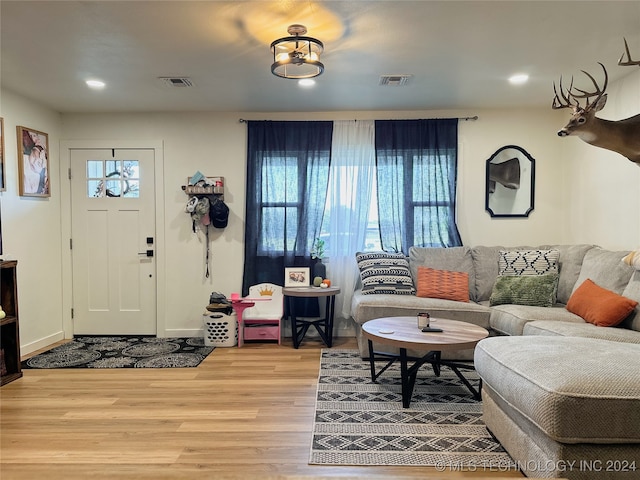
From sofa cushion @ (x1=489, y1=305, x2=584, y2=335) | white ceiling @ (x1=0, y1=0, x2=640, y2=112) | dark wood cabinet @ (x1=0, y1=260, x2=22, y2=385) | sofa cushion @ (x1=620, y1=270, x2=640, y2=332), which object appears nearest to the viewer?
white ceiling @ (x1=0, y1=0, x2=640, y2=112)

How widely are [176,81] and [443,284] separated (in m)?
3.01

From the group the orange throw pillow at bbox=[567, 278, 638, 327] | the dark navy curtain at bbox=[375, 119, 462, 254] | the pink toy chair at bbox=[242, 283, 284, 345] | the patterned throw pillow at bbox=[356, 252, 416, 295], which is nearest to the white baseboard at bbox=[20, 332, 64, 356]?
the pink toy chair at bbox=[242, 283, 284, 345]

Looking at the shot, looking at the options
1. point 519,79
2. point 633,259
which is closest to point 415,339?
point 633,259

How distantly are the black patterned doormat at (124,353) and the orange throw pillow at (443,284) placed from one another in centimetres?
216

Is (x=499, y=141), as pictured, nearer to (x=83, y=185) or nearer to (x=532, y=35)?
(x=532, y=35)

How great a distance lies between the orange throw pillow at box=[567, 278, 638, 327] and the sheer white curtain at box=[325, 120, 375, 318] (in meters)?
2.11

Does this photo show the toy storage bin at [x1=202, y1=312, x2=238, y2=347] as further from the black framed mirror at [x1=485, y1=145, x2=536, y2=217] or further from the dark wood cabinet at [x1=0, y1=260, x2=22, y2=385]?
the black framed mirror at [x1=485, y1=145, x2=536, y2=217]

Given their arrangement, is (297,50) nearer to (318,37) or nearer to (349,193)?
(318,37)

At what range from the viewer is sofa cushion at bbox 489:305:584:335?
3.21 meters

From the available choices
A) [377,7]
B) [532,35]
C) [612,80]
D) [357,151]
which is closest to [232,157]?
[357,151]

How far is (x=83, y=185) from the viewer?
4734mm

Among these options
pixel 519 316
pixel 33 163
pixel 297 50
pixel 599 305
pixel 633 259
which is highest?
pixel 297 50

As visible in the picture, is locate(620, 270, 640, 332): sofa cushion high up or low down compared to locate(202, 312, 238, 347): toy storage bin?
up

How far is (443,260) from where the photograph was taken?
4359 mm
